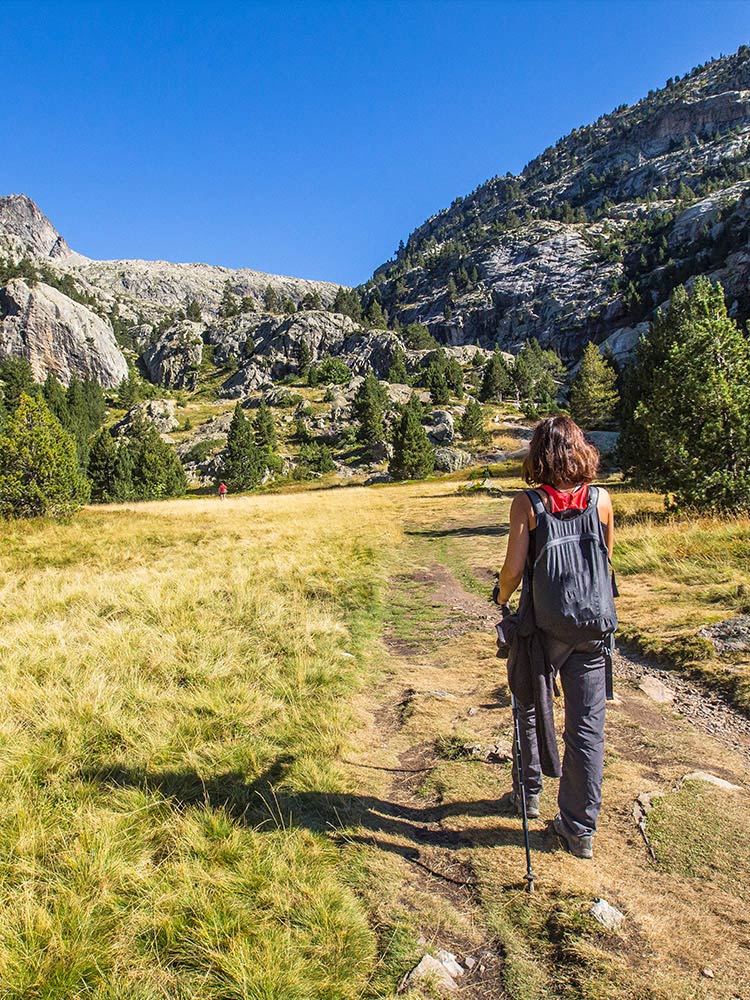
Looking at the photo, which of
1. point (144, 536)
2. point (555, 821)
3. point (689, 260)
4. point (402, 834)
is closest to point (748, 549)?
point (555, 821)

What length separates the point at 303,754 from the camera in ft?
15.7

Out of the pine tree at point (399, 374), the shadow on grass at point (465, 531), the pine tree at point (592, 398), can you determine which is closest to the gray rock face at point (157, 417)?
the pine tree at point (399, 374)

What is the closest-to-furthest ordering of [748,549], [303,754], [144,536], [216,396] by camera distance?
[303,754] → [748,549] → [144,536] → [216,396]

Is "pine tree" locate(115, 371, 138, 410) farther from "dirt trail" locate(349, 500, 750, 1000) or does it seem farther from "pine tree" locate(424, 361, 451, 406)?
"dirt trail" locate(349, 500, 750, 1000)

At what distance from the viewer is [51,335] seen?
5477 inches

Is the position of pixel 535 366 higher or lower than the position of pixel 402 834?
higher

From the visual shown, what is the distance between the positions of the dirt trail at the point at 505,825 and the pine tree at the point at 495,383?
10662 centimetres

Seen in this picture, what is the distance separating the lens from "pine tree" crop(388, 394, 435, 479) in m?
59.9

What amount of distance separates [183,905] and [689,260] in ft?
546

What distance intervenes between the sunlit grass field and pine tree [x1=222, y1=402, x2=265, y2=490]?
6602 cm

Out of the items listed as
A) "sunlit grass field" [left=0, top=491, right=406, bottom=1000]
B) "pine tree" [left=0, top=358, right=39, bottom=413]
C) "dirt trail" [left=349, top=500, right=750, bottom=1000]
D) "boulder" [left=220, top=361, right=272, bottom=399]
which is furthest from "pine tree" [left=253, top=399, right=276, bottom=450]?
"dirt trail" [left=349, top=500, right=750, bottom=1000]

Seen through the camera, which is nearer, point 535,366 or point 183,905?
point 183,905

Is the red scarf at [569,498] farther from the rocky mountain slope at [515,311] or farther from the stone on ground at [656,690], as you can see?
the rocky mountain slope at [515,311]

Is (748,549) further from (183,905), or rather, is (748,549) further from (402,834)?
(183,905)
